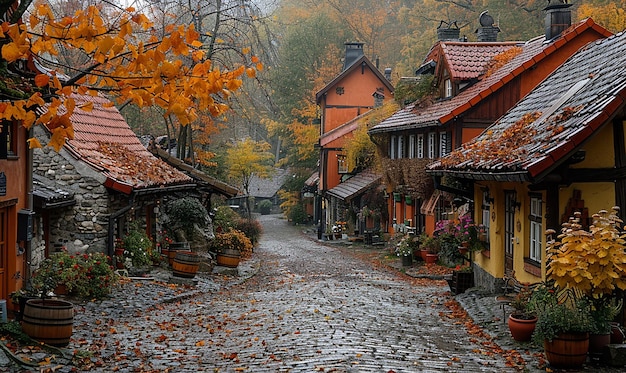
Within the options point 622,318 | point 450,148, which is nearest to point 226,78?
point 622,318

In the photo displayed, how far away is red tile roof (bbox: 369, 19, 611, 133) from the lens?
81.8 ft

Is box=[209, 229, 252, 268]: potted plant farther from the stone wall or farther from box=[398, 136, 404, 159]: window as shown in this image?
box=[398, 136, 404, 159]: window

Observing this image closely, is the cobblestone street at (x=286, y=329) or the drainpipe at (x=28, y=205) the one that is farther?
the drainpipe at (x=28, y=205)

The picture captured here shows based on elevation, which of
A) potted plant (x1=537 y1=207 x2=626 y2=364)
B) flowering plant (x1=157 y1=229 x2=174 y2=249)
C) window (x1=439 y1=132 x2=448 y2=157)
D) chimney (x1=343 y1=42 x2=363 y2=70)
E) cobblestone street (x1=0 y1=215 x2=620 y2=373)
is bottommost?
cobblestone street (x1=0 y1=215 x2=620 y2=373)

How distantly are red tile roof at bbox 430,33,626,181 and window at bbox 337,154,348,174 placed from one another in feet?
94.3

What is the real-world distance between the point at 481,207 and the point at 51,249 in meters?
11.4

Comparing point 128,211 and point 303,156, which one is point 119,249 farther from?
point 303,156

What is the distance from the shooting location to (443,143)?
28219 millimetres

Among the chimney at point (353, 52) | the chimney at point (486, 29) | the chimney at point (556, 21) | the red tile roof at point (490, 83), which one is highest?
the chimney at point (353, 52)

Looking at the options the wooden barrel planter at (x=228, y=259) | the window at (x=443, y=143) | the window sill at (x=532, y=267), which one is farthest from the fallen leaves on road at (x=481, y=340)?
the window at (x=443, y=143)

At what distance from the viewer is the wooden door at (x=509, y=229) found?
50.9 ft

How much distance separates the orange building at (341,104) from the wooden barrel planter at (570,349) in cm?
3774

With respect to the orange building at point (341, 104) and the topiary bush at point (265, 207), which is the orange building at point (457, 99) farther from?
the topiary bush at point (265, 207)

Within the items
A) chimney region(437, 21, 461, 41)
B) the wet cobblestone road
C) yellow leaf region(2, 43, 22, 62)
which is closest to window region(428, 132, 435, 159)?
chimney region(437, 21, 461, 41)
